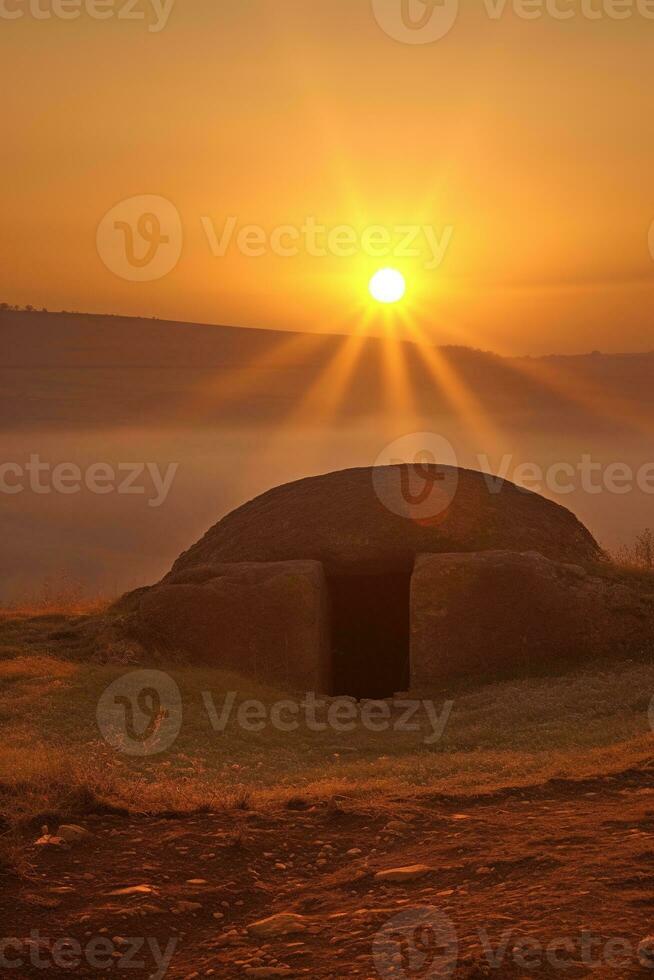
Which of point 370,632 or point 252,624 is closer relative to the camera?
point 252,624

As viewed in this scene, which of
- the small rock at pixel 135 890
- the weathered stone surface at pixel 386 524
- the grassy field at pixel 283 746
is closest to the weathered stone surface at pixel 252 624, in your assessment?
the grassy field at pixel 283 746

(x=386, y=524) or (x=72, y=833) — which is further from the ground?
(x=386, y=524)

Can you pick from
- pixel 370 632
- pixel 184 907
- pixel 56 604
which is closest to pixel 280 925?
pixel 184 907

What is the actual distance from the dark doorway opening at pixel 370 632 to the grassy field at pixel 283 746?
6.70ft

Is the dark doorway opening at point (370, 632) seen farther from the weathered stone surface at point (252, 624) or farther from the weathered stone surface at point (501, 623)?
the weathered stone surface at point (501, 623)

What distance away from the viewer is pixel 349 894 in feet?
15.0

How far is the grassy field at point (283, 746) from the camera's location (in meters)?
5.91

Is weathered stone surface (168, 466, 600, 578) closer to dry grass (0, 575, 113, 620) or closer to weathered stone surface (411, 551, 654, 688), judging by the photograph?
weathered stone surface (411, 551, 654, 688)

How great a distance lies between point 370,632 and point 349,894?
746cm

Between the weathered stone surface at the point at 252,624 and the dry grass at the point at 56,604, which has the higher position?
the dry grass at the point at 56,604

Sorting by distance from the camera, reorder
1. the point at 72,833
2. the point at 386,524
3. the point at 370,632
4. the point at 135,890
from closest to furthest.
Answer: the point at 135,890, the point at 72,833, the point at 386,524, the point at 370,632

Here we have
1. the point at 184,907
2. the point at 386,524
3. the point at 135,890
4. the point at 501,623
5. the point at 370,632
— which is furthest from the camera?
the point at 370,632

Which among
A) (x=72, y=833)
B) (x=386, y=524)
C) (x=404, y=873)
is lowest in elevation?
(x=404, y=873)

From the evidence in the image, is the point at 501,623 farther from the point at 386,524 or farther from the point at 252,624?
the point at 252,624
